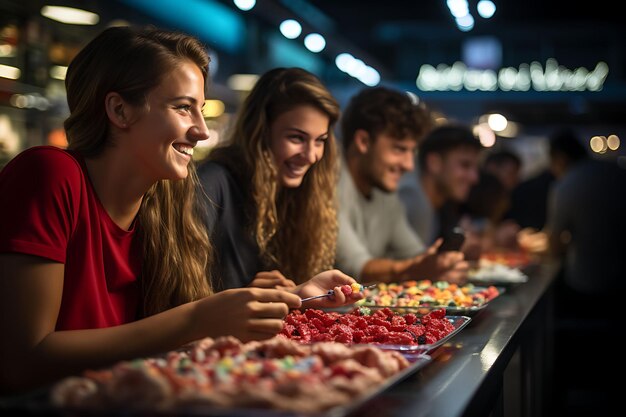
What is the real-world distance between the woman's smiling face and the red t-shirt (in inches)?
38.5

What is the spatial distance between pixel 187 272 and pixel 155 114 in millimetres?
491

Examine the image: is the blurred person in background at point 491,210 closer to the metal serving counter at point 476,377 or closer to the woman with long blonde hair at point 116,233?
the metal serving counter at point 476,377

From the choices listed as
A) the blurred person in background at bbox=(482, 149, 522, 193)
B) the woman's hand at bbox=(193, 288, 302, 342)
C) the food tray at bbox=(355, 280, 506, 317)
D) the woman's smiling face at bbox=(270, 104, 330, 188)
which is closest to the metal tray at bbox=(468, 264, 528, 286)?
the food tray at bbox=(355, 280, 506, 317)

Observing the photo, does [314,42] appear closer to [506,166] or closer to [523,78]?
[506,166]

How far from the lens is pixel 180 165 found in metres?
2.32

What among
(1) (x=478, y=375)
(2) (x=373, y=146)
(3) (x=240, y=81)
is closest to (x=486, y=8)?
(2) (x=373, y=146)

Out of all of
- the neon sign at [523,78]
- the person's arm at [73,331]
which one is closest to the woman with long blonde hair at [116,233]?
the person's arm at [73,331]

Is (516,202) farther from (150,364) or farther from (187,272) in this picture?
(150,364)

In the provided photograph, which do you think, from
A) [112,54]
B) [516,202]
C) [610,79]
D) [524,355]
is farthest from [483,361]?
[610,79]

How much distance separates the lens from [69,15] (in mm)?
6535

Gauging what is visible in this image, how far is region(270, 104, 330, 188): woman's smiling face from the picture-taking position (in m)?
3.29

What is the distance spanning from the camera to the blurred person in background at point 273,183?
A: 3205mm

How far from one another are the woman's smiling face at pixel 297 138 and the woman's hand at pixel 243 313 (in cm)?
132

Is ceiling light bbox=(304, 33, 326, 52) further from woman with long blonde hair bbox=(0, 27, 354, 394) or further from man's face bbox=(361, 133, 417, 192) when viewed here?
woman with long blonde hair bbox=(0, 27, 354, 394)
